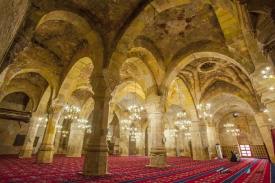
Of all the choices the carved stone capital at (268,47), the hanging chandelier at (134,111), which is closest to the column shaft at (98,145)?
the carved stone capital at (268,47)

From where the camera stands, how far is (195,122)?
11008 millimetres

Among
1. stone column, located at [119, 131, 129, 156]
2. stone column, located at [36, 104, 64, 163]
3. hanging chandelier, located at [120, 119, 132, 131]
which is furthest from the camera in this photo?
stone column, located at [119, 131, 129, 156]

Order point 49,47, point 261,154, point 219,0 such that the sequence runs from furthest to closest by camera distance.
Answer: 1. point 261,154
2. point 49,47
3. point 219,0

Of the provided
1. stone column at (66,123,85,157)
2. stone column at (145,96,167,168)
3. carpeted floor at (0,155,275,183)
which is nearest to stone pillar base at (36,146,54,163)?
carpeted floor at (0,155,275,183)

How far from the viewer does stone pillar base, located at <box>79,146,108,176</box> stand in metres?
4.16

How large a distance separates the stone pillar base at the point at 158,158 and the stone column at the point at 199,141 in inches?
206

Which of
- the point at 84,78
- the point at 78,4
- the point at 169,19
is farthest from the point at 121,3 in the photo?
the point at 84,78

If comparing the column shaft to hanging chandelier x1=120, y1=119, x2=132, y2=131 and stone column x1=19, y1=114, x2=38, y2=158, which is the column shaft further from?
hanging chandelier x1=120, y1=119, x2=132, y2=131

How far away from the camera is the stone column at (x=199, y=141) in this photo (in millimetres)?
10466

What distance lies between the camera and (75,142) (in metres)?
13.4

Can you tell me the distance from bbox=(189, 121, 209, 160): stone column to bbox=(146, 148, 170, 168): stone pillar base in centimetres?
523

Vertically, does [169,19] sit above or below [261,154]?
above

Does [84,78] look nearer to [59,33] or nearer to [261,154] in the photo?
[59,33]

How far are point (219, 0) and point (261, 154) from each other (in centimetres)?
2140
